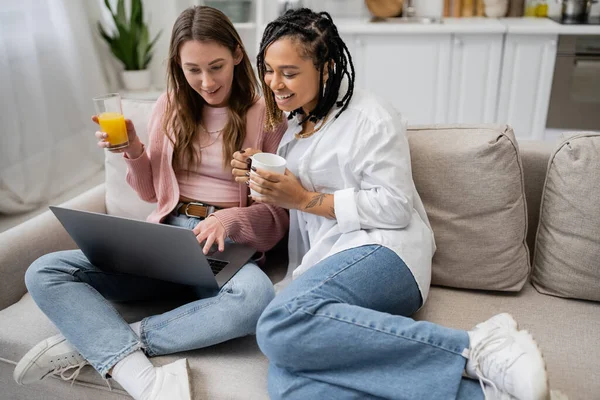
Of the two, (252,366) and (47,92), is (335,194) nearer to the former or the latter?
(252,366)

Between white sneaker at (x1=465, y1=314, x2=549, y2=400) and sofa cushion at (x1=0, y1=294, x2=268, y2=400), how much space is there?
0.47m

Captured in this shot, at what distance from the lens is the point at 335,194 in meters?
1.35

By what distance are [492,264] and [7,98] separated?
7.92ft

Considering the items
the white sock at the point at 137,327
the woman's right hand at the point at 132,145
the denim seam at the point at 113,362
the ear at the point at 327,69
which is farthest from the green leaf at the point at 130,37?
the denim seam at the point at 113,362

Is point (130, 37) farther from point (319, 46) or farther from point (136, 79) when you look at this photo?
point (319, 46)

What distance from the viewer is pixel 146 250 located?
1.33 meters

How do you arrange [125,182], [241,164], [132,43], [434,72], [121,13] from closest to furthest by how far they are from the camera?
[241,164]
[125,182]
[121,13]
[132,43]
[434,72]

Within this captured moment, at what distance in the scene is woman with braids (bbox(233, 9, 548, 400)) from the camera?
3.61 feet

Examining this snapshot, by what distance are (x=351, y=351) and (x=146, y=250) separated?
0.56 meters

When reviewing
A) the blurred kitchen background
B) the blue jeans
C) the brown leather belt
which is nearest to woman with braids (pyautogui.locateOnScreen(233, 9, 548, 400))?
the blue jeans

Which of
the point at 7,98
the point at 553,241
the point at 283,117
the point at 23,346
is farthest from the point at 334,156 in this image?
the point at 7,98

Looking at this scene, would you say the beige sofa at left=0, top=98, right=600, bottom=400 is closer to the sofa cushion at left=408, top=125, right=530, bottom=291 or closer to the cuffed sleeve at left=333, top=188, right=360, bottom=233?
the sofa cushion at left=408, top=125, right=530, bottom=291

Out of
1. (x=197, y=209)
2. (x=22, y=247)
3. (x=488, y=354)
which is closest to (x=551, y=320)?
(x=488, y=354)

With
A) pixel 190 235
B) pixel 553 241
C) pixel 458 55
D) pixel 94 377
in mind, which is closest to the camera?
pixel 190 235
